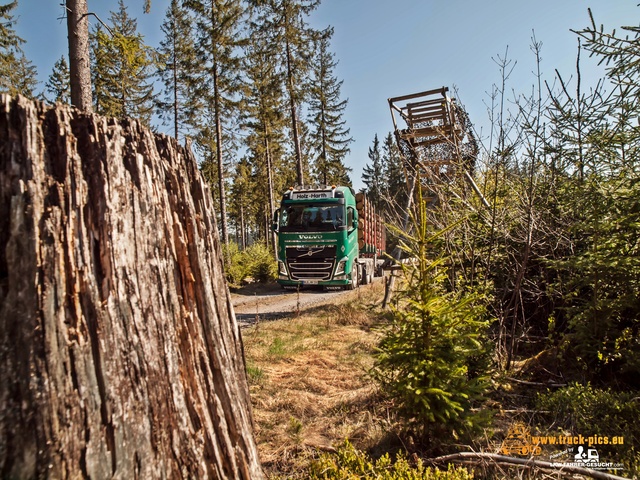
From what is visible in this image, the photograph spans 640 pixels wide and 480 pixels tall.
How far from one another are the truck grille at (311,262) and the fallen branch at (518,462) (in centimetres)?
838

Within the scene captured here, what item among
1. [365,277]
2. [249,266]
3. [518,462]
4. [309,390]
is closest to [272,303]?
[365,277]

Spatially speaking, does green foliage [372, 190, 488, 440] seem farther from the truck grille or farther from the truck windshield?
the truck windshield

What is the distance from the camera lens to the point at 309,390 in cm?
407

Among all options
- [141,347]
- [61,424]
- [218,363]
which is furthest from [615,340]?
[61,424]

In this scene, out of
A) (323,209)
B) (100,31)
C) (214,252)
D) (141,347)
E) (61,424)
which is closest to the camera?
(61,424)

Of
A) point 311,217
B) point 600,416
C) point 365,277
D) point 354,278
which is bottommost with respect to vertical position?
point 600,416

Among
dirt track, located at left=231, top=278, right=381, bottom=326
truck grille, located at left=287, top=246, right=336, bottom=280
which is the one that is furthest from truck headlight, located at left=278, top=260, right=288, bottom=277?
dirt track, located at left=231, top=278, right=381, bottom=326

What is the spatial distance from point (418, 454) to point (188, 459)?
1.71 metres

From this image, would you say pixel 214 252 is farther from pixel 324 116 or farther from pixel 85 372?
pixel 324 116

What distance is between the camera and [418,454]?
2543 millimetres

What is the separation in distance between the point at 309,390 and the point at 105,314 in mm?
3116

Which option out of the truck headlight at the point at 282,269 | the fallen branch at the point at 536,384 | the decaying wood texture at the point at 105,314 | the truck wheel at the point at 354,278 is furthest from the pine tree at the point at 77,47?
the truck wheel at the point at 354,278

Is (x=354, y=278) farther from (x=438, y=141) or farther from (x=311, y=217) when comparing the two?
(x=438, y=141)

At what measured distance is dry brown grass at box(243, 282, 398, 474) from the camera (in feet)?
9.39
